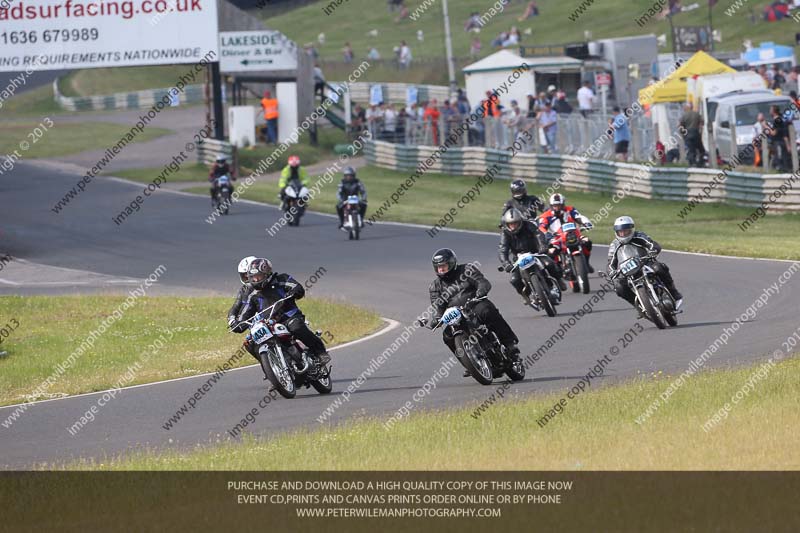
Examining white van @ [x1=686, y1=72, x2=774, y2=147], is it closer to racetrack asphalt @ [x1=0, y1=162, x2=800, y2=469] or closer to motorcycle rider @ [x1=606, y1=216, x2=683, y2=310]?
racetrack asphalt @ [x1=0, y1=162, x2=800, y2=469]

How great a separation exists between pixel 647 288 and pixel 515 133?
925 inches

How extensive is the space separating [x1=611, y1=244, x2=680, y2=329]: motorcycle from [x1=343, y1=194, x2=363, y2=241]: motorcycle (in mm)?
13108

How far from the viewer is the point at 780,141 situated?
98.7 feet

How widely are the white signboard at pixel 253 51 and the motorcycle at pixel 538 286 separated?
27.7m

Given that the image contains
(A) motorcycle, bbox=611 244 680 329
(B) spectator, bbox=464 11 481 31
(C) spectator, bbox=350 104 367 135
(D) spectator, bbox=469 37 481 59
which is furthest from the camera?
(B) spectator, bbox=464 11 481 31

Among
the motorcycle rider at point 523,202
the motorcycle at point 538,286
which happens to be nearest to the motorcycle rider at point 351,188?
the motorcycle rider at point 523,202

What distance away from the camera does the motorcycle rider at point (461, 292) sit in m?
13.6

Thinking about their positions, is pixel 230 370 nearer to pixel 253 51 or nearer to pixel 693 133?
pixel 693 133

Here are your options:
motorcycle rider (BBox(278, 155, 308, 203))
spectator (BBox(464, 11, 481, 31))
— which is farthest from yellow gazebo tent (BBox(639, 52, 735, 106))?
spectator (BBox(464, 11, 481, 31))

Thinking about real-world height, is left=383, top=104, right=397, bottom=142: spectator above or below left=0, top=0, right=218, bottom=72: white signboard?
below

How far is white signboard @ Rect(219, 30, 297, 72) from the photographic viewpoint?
4509 cm

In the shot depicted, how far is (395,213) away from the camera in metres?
35.4
